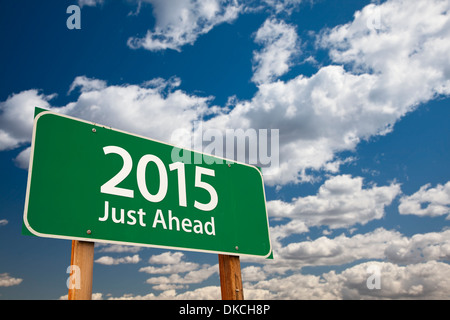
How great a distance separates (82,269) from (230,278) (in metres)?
1.66

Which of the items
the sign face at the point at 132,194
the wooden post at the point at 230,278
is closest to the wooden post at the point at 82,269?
the sign face at the point at 132,194

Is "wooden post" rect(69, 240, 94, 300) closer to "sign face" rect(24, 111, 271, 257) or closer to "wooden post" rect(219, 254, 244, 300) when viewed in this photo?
"sign face" rect(24, 111, 271, 257)

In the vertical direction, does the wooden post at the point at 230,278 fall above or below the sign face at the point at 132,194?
below

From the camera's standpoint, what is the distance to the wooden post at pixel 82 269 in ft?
8.96

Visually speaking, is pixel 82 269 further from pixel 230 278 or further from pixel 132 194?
pixel 230 278

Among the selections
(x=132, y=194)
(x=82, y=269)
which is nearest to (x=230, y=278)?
(x=132, y=194)

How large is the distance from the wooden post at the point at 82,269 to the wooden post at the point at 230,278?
1529 mm

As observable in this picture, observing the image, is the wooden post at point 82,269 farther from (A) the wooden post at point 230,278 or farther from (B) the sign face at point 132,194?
(A) the wooden post at point 230,278

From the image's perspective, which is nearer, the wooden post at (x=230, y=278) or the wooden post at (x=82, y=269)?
the wooden post at (x=82, y=269)

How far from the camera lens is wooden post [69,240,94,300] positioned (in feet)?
8.96
